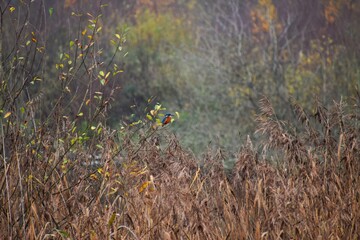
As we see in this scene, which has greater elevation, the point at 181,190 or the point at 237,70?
the point at 181,190

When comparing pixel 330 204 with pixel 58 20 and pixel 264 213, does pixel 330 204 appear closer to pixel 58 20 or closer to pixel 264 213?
pixel 264 213

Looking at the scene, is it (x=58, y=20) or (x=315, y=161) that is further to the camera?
(x=58, y=20)

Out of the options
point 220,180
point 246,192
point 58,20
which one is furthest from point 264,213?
point 58,20

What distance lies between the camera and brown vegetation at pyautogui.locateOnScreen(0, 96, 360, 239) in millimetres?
5172

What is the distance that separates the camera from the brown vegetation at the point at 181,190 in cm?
517

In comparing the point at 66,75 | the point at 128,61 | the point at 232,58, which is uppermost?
the point at 66,75

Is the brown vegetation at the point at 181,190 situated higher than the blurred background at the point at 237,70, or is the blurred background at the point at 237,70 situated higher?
the brown vegetation at the point at 181,190

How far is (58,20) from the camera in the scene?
18328mm

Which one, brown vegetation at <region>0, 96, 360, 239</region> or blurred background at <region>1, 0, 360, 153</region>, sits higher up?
brown vegetation at <region>0, 96, 360, 239</region>

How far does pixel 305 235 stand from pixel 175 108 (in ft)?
41.4

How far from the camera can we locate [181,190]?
5.19 m

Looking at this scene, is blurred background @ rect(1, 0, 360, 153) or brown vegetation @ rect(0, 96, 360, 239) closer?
brown vegetation @ rect(0, 96, 360, 239)

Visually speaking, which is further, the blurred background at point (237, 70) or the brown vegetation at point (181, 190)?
the blurred background at point (237, 70)

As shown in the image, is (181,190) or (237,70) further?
(237,70)
